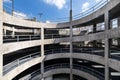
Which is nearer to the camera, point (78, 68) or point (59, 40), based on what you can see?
point (78, 68)

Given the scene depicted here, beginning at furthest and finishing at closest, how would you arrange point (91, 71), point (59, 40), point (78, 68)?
1. point (59, 40)
2. point (78, 68)
3. point (91, 71)

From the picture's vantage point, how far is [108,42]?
11516 mm

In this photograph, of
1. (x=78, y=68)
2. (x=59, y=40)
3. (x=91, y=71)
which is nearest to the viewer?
(x=91, y=71)

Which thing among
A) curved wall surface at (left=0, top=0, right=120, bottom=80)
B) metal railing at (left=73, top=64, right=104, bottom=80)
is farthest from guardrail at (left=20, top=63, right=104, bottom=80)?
curved wall surface at (left=0, top=0, right=120, bottom=80)

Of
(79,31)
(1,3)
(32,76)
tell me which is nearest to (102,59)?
(32,76)

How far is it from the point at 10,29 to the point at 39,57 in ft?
25.8

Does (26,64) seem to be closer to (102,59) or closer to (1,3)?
(1,3)

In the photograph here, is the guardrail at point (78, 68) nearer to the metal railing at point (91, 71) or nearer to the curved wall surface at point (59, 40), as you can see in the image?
the metal railing at point (91, 71)

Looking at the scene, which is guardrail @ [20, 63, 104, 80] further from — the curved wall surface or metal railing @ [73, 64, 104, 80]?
the curved wall surface

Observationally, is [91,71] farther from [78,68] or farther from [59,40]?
[59,40]

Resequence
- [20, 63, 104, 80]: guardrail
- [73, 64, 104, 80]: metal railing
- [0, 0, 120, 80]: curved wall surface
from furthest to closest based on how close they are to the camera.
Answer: [20, 63, 104, 80]: guardrail → [73, 64, 104, 80]: metal railing → [0, 0, 120, 80]: curved wall surface

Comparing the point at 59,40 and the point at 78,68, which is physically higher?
the point at 59,40

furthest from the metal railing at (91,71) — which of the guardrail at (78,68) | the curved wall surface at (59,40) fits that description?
the curved wall surface at (59,40)

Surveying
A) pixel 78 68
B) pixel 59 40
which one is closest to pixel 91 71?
pixel 78 68
